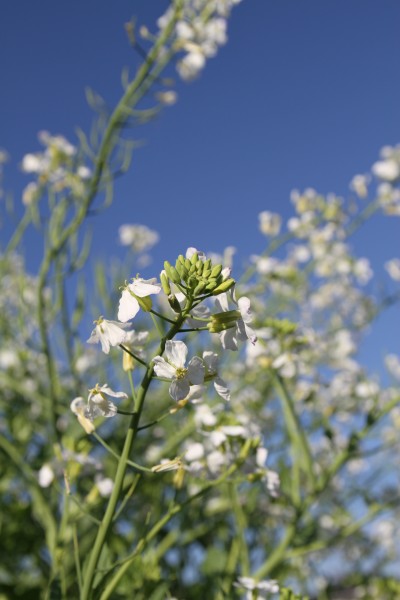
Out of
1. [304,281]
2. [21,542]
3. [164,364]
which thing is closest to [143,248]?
[304,281]

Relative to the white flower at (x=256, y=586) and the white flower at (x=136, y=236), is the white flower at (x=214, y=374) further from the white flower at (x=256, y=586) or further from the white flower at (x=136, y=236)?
the white flower at (x=136, y=236)

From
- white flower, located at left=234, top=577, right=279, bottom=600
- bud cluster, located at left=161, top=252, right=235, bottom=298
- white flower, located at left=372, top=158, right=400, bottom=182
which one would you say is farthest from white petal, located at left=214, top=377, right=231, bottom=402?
white flower, located at left=372, top=158, right=400, bottom=182

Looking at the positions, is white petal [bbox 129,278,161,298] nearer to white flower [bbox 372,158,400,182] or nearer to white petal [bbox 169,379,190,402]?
white petal [bbox 169,379,190,402]

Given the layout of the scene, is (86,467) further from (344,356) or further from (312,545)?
(344,356)

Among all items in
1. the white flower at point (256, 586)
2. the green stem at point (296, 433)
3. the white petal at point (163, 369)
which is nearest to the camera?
the white petal at point (163, 369)

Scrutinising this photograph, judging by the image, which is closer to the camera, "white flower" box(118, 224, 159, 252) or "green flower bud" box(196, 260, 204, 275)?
"green flower bud" box(196, 260, 204, 275)

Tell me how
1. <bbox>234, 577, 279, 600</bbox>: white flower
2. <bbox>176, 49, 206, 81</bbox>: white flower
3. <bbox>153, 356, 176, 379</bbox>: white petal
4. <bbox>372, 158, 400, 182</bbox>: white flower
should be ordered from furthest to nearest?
1. <bbox>372, 158, 400, 182</bbox>: white flower
2. <bbox>176, 49, 206, 81</bbox>: white flower
3. <bbox>234, 577, 279, 600</bbox>: white flower
4. <bbox>153, 356, 176, 379</bbox>: white petal

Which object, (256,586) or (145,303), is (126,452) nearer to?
(145,303)

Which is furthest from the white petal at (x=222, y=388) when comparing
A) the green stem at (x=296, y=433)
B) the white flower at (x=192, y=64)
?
the white flower at (x=192, y=64)
